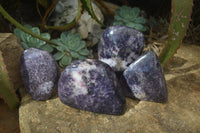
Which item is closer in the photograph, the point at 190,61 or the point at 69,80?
the point at 69,80

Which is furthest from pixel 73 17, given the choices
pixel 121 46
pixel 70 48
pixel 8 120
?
pixel 8 120

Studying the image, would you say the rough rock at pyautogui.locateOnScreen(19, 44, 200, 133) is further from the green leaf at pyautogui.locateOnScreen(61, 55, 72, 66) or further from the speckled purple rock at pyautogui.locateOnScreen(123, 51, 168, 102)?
the green leaf at pyautogui.locateOnScreen(61, 55, 72, 66)

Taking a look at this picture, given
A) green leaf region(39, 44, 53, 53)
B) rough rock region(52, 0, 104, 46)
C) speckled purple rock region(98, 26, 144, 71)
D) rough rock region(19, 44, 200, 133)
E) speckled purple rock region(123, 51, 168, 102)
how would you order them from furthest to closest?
rough rock region(52, 0, 104, 46) → green leaf region(39, 44, 53, 53) → speckled purple rock region(98, 26, 144, 71) → speckled purple rock region(123, 51, 168, 102) → rough rock region(19, 44, 200, 133)

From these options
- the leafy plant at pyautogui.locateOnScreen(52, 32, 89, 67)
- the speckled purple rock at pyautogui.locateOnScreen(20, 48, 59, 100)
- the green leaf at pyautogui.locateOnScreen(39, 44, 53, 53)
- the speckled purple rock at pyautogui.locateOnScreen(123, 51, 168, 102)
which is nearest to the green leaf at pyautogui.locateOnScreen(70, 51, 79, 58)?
the leafy plant at pyautogui.locateOnScreen(52, 32, 89, 67)

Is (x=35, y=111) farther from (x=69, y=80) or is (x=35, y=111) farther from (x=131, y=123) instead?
(x=131, y=123)

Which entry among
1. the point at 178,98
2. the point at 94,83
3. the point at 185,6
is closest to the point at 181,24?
Answer: the point at 185,6

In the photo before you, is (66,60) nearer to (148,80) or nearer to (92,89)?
(92,89)

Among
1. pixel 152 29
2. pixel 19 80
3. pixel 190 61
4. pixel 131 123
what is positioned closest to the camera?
pixel 131 123
